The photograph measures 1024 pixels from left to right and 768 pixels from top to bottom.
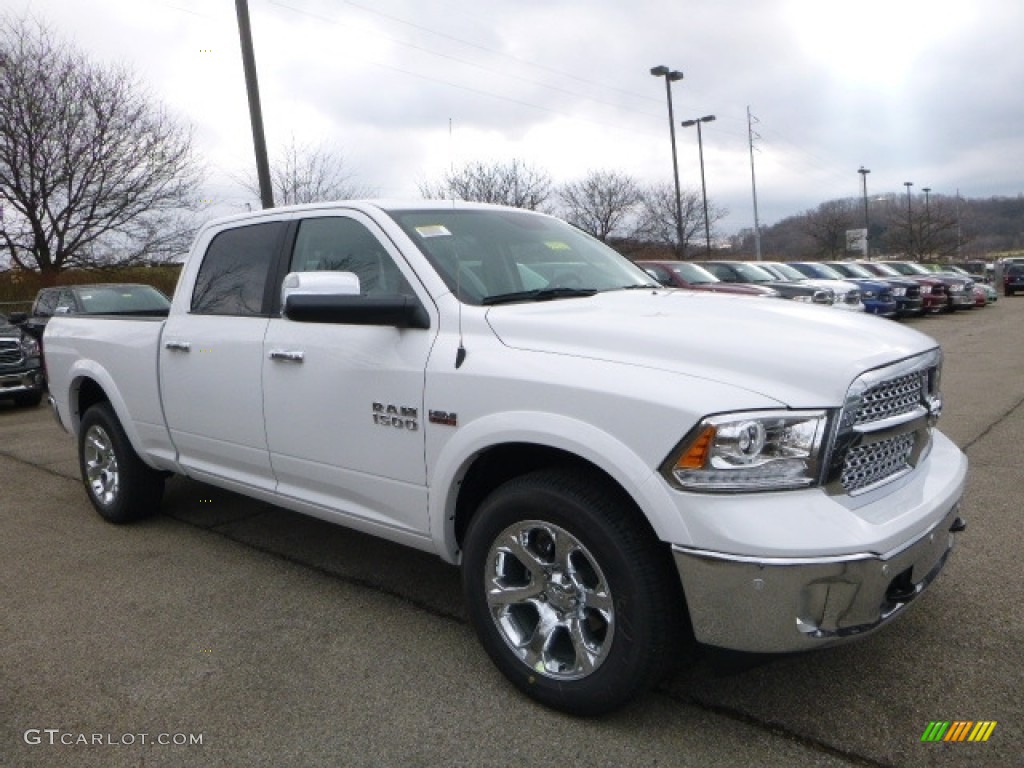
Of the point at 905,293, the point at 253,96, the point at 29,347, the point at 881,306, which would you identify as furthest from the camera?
the point at 905,293

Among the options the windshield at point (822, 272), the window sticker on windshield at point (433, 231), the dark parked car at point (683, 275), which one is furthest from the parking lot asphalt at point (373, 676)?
the windshield at point (822, 272)

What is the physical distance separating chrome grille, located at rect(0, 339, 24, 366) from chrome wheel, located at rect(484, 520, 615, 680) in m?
10.5

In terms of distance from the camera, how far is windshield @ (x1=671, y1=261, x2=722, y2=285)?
14.5m

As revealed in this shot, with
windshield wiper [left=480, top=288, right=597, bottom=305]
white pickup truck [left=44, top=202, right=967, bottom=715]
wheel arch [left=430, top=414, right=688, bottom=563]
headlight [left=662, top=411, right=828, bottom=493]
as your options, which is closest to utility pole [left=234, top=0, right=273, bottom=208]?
white pickup truck [left=44, top=202, right=967, bottom=715]

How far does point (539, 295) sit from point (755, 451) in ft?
4.22

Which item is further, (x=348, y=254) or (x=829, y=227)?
(x=829, y=227)

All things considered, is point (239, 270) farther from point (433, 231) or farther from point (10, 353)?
point (10, 353)

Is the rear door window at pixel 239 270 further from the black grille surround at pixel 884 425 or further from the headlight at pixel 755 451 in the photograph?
the black grille surround at pixel 884 425

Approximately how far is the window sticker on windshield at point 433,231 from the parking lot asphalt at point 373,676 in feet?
5.41

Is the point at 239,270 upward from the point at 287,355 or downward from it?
upward

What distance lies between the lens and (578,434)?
2592 mm

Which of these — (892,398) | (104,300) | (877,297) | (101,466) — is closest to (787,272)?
(877,297)

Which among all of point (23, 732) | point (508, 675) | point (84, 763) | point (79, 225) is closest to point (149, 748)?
point (84, 763)

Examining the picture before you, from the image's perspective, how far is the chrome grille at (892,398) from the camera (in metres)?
2.53
